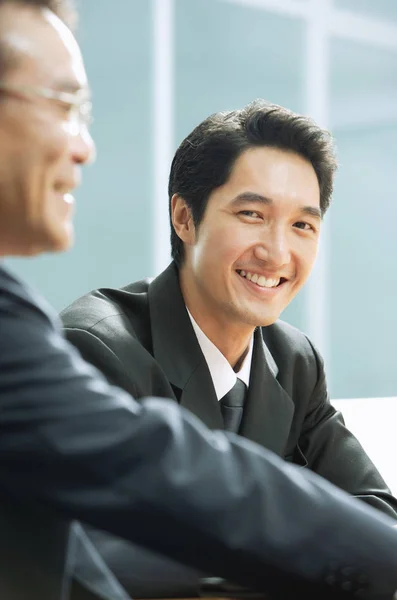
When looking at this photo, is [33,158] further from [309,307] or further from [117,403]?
[309,307]

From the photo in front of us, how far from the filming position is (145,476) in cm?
82

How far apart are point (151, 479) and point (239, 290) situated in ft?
3.65

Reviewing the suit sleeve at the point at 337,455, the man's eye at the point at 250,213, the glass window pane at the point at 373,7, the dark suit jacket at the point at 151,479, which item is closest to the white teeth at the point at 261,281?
the man's eye at the point at 250,213

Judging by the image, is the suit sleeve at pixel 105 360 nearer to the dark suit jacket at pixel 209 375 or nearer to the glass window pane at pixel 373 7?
the dark suit jacket at pixel 209 375

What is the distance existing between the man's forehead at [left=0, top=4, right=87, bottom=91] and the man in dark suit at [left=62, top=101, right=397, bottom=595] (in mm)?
862

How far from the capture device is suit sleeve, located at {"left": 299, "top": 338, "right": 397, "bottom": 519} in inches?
73.6

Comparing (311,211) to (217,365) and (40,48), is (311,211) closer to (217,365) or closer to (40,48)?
(217,365)

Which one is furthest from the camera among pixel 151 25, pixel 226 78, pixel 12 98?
pixel 226 78

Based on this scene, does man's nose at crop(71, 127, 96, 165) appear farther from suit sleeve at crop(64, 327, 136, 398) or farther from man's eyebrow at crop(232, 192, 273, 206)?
man's eyebrow at crop(232, 192, 273, 206)

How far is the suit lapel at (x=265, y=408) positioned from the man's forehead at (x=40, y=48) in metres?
1.07

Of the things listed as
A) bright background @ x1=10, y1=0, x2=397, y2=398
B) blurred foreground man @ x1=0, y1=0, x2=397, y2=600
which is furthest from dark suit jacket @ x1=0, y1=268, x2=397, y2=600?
bright background @ x1=10, y1=0, x2=397, y2=398

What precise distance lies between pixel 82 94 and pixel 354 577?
550 mm

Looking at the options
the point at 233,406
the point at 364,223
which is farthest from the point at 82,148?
the point at 364,223

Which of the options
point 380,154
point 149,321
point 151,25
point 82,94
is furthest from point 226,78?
point 82,94
